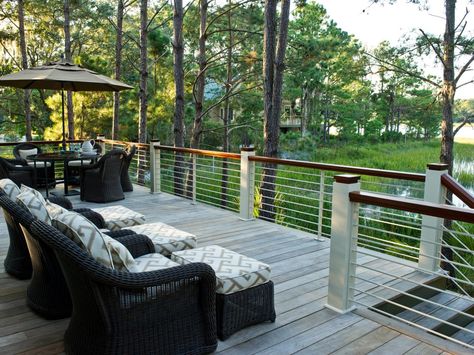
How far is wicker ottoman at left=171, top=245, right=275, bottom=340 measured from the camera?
245cm

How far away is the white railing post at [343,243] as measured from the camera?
9.32ft

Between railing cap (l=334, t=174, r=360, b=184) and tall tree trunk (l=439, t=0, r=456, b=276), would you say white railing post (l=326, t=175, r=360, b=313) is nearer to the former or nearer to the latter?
railing cap (l=334, t=174, r=360, b=184)

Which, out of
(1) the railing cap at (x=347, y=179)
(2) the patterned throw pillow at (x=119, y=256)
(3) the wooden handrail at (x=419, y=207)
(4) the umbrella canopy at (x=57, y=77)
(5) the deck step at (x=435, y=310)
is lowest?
(5) the deck step at (x=435, y=310)

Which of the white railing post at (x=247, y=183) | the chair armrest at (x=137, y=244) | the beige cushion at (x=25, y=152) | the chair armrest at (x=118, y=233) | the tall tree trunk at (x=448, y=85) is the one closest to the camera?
the chair armrest at (x=137, y=244)

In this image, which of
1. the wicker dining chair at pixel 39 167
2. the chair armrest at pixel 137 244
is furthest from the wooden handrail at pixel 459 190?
the wicker dining chair at pixel 39 167

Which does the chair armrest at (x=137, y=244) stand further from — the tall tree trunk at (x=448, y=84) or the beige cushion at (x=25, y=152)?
the beige cushion at (x=25, y=152)

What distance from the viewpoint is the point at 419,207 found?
2396 millimetres

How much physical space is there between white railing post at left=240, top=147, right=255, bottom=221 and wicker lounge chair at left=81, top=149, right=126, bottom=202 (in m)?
2.03

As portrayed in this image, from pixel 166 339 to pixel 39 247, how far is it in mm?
945

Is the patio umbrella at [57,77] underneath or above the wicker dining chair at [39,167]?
above

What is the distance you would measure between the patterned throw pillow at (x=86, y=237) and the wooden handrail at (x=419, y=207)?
1642 mm

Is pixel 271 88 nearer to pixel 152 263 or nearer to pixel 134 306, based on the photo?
pixel 152 263

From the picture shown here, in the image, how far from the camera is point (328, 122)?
29438mm

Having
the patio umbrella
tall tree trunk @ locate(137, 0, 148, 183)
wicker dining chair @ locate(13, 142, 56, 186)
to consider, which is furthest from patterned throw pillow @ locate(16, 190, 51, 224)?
tall tree trunk @ locate(137, 0, 148, 183)
